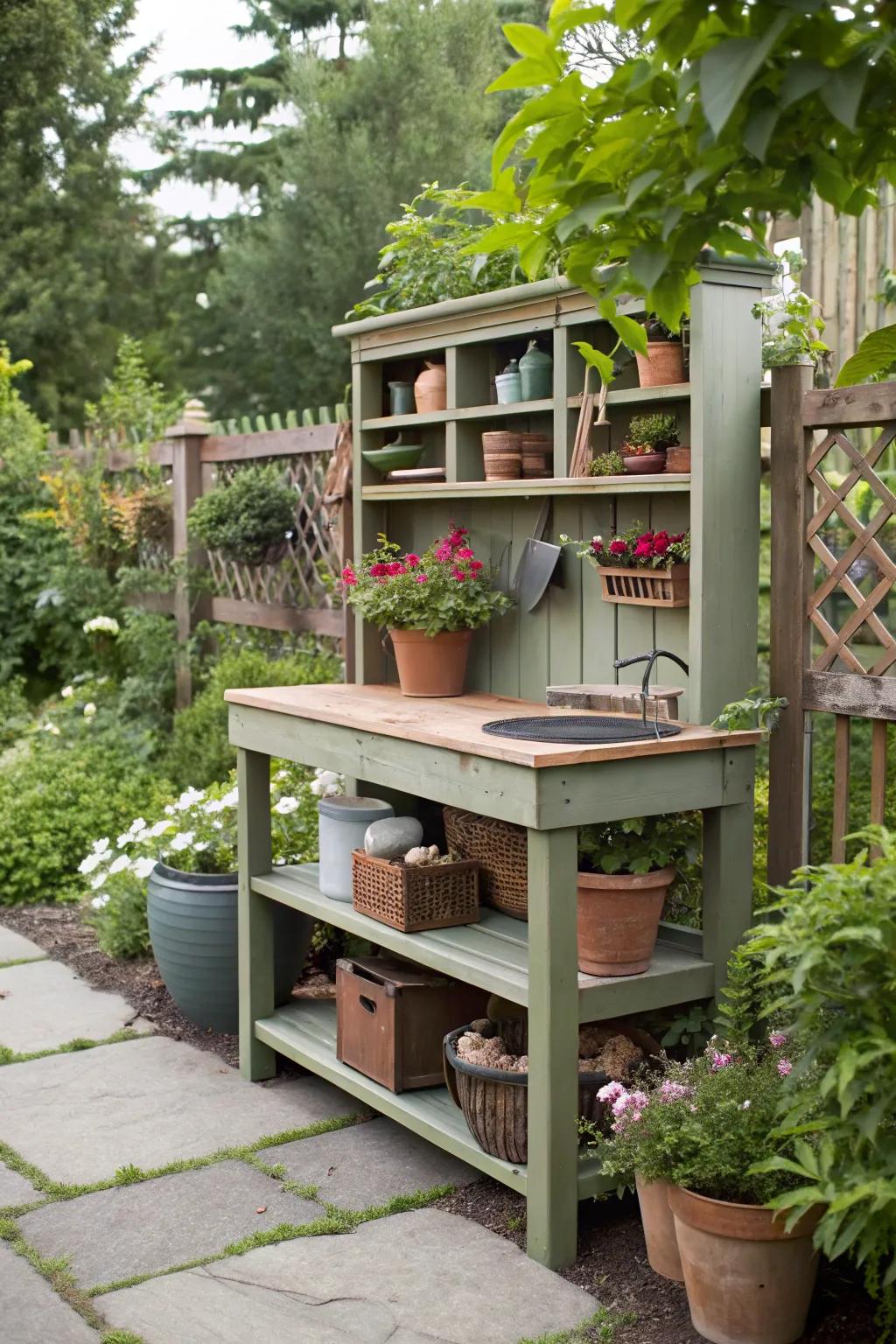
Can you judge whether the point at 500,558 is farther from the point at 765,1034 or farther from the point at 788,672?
the point at 765,1034

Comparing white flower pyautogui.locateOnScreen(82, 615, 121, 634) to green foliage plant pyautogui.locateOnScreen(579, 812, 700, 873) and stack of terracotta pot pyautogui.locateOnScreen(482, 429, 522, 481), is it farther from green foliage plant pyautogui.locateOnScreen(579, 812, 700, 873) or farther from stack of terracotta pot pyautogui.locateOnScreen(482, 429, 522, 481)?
green foliage plant pyautogui.locateOnScreen(579, 812, 700, 873)

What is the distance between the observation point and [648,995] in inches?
113

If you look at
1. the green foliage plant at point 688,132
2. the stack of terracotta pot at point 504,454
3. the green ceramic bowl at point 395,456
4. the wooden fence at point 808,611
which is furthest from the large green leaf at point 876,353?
the green ceramic bowl at point 395,456

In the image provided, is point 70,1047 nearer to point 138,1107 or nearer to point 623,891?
point 138,1107

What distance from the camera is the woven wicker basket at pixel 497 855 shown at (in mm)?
3326

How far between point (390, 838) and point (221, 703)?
275cm

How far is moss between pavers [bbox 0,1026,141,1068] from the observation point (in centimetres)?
391

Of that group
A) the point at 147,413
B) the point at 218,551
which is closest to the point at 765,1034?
the point at 218,551

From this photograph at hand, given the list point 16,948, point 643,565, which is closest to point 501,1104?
point 643,565

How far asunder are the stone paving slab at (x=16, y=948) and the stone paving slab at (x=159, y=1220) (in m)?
1.96

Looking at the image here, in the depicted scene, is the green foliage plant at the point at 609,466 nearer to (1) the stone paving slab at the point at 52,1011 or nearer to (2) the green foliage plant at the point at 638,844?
(2) the green foliage plant at the point at 638,844

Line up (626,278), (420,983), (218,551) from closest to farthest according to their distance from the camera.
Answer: (626,278) → (420,983) → (218,551)

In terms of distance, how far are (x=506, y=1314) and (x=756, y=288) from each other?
2167 millimetres

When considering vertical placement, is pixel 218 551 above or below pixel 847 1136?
above
